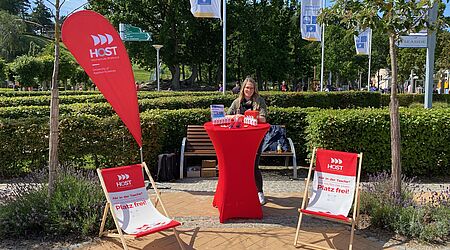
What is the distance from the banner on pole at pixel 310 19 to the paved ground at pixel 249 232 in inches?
571

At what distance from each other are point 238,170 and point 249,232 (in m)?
0.74

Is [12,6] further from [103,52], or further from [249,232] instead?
[249,232]

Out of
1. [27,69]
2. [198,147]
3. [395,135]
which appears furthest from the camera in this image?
[27,69]

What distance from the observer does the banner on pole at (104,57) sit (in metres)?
4.52

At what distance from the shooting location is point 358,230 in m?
4.56

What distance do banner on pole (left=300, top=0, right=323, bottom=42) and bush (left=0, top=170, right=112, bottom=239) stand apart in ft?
53.0

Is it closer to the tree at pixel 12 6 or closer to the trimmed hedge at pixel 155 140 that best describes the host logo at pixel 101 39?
the trimmed hedge at pixel 155 140

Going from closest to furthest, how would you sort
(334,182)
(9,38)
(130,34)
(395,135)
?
(334,182) < (395,135) < (130,34) < (9,38)

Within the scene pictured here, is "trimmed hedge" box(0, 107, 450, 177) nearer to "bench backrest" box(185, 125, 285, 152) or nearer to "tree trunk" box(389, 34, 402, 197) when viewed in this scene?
"bench backrest" box(185, 125, 285, 152)

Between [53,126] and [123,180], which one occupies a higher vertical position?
[53,126]

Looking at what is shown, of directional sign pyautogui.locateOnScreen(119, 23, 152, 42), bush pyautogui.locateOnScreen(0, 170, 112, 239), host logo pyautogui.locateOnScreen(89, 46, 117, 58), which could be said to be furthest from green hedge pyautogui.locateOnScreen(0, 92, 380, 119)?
directional sign pyautogui.locateOnScreen(119, 23, 152, 42)

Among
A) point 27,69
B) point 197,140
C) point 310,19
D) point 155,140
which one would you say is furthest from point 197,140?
point 27,69

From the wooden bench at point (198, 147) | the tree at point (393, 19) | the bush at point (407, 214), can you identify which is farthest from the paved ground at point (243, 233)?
the wooden bench at point (198, 147)

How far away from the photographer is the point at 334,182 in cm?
449
